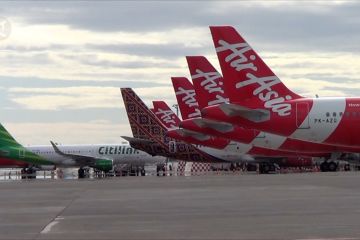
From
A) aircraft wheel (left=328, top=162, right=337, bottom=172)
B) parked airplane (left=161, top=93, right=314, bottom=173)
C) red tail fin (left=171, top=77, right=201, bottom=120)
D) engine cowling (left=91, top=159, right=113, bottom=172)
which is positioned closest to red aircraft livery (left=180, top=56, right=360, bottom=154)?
aircraft wheel (left=328, top=162, right=337, bottom=172)

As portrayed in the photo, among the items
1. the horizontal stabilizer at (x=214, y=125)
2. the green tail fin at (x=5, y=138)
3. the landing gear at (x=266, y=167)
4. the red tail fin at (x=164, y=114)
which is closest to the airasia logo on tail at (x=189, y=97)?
the landing gear at (x=266, y=167)

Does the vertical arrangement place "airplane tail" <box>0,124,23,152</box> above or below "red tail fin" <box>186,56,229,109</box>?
below

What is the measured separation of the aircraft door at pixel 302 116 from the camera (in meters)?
38.5

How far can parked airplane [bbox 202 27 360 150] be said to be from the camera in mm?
38156

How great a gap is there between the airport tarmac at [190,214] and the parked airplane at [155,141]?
34552 mm

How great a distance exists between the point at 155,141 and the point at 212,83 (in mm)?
11869

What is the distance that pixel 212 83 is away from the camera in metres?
45.0

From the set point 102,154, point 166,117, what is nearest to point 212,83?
point 166,117

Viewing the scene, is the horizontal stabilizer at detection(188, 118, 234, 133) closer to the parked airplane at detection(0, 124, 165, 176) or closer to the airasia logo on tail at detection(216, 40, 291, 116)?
the airasia logo on tail at detection(216, 40, 291, 116)

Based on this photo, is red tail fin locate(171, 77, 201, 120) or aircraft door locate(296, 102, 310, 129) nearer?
aircraft door locate(296, 102, 310, 129)

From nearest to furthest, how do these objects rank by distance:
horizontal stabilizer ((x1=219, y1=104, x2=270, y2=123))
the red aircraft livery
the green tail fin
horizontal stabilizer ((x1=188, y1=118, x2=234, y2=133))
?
1. horizontal stabilizer ((x1=219, y1=104, x2=270, y2=123))
2. horizontal stabilizer ((x1=188, y1=118, x2=234, y2=133))
3. the red aircraft livery
4. the green tail fin

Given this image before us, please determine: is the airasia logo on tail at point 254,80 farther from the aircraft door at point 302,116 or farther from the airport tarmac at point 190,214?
the airport tarmac at point 190,214

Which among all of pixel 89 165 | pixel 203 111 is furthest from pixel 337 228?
pixel 89 165

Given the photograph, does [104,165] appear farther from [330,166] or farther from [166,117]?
[330,166]
